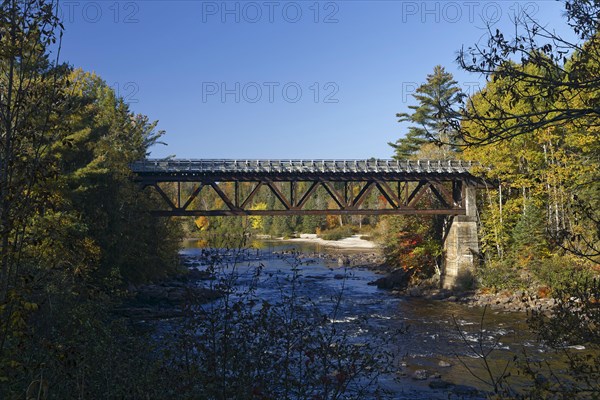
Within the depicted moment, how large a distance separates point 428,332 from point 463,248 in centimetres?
1342

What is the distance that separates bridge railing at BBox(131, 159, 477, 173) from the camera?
110ft

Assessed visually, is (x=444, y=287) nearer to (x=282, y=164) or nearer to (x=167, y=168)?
(x=282, y=164)

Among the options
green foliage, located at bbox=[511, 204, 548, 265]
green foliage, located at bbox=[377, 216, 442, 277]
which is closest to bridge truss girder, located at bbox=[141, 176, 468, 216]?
green foliage, located at bbox=[377, 216, 442, 277]

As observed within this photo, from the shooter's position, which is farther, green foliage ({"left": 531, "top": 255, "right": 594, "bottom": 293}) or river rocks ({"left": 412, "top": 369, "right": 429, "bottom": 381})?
green foliage ({"left": 531, "top": 255, "right": 594, "bottom": 293})

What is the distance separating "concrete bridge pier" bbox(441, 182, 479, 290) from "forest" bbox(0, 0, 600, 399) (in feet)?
3.81

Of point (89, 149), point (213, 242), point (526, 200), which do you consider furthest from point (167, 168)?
point (213, 242)

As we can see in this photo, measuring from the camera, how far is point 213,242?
8.16 meters

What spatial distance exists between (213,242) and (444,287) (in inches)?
1164

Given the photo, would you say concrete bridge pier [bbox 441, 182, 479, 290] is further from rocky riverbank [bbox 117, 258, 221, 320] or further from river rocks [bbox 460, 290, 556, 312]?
rocky riverbank [bbox 117, 258, 221, 320]

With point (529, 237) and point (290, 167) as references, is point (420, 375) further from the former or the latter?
point (290, 167)

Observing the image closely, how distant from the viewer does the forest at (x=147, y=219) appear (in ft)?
14.9

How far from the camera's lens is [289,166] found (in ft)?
113

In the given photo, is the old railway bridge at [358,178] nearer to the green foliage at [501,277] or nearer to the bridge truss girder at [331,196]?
the bridge truss girder at [331,196]

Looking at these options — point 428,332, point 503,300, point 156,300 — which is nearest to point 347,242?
point 503,300
